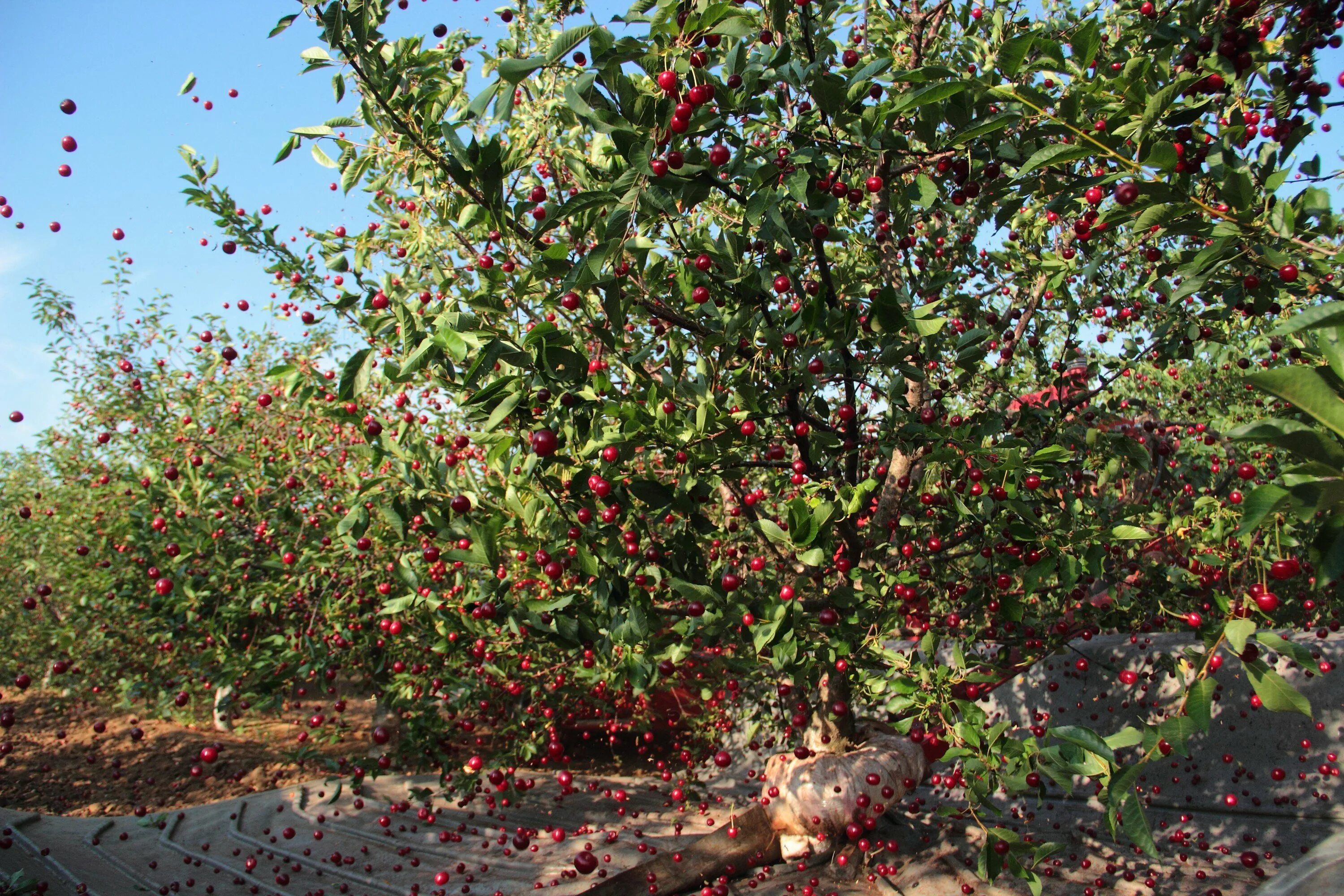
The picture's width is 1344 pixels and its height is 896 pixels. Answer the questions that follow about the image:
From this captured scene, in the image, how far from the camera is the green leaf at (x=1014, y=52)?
1.94 meters

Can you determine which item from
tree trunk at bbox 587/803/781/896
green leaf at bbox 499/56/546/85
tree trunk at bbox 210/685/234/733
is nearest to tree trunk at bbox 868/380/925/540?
tree trunk at bbox 587/803/781/896

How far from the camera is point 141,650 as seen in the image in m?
6.76

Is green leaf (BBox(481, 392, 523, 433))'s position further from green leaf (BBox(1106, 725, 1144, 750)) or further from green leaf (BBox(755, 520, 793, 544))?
green leaf (BBox(1106, 725, 1144, 750))

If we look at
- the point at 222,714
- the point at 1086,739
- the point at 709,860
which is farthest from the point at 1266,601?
the point at 222,714

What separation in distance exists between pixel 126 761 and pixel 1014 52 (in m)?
12.1

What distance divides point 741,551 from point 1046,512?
1.61m

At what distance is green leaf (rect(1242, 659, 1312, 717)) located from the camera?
1683mm

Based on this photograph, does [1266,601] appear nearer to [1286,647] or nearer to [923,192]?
[1286,647]

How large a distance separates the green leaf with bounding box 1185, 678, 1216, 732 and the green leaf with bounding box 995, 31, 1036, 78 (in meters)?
1.65

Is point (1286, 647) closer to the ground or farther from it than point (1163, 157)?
closer to the ground

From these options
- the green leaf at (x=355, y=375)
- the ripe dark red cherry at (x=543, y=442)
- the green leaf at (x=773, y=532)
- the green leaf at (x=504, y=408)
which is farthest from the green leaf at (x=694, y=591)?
the green leaf at (x=355, y=375)

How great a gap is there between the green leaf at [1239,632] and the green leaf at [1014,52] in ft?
4.85

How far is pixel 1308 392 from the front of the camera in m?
1.27

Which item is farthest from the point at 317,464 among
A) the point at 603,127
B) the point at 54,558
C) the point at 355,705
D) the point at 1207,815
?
the point at 355,705
